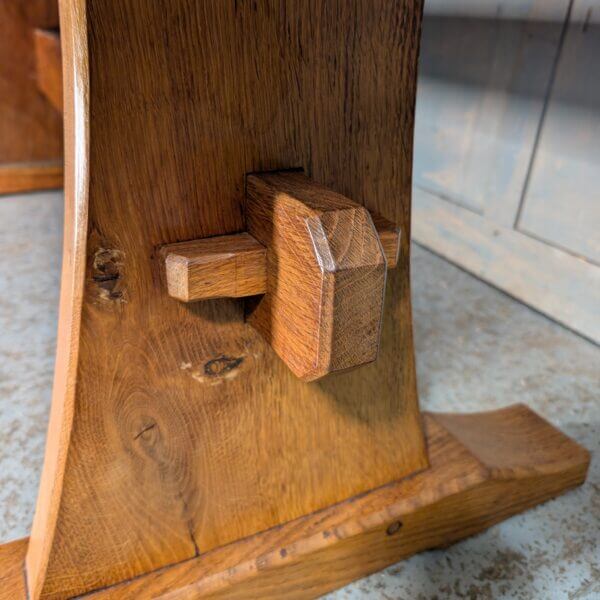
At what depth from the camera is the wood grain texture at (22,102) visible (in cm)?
164

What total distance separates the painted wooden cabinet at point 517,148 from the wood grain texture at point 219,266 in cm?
89

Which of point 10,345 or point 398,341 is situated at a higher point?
point 398,341

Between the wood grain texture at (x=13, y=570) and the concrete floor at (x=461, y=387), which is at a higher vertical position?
the wood grain texture at (x=13, y=570)

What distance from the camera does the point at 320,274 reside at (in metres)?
0.39

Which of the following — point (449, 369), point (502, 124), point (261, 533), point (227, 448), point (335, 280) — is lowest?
point (449, 369)

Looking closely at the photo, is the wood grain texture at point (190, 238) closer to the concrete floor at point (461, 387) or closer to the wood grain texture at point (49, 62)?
the concrete floor at point (461, 387)

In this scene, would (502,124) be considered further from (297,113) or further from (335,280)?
(335,280)

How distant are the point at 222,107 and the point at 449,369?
30.7 inches

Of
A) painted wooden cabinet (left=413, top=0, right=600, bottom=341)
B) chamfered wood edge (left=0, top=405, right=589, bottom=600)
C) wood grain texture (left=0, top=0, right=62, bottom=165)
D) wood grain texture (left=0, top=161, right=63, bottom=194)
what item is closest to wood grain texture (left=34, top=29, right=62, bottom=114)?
wood grain texture (left=0, top=0, right=62, bottom=165)

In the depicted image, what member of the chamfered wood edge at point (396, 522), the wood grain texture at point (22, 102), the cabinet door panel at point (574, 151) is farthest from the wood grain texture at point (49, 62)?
the chamfered wood edge at point (396, 522)

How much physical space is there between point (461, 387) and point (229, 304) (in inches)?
26.1

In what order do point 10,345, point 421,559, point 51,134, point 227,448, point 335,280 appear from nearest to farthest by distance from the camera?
point 335,280 < point 227,448 < point 421,559 < point 10,345 < point 51,134

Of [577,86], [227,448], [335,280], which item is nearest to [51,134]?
[577,86]

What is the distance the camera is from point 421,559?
709 mm
